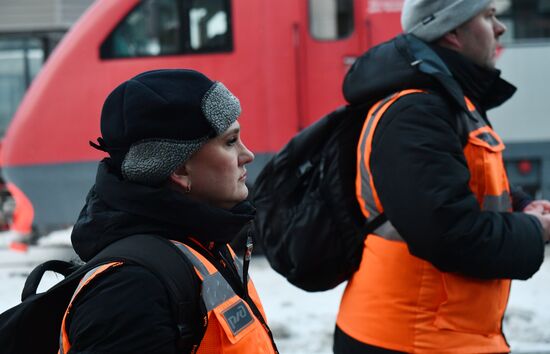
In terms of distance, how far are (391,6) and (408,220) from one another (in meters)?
5.01

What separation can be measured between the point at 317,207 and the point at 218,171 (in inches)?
34.2

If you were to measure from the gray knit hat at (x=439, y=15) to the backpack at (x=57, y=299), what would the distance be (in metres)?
1.31

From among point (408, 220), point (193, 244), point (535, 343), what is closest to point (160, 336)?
point (193, 244)

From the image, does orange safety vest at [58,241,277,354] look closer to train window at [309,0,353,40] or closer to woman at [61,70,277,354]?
woman at [61,70,277,354]

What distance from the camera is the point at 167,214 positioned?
1594mm

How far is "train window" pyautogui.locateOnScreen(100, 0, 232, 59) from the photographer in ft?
23.0

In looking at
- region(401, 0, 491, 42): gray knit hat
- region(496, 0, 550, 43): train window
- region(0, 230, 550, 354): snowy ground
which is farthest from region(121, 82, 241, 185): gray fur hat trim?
region(496, 0, 550, 43): train window

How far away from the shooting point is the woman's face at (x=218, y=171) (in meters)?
1.69

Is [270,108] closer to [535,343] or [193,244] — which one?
[535,343]

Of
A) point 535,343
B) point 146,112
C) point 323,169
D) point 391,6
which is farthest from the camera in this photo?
point 391,6

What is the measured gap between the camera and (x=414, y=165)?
216 centimetres

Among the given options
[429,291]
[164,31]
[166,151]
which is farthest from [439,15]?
[164,31]

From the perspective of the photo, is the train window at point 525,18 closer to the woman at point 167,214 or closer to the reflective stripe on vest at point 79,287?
the woman at point 167,214

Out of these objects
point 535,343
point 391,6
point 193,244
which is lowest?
point 535,343
